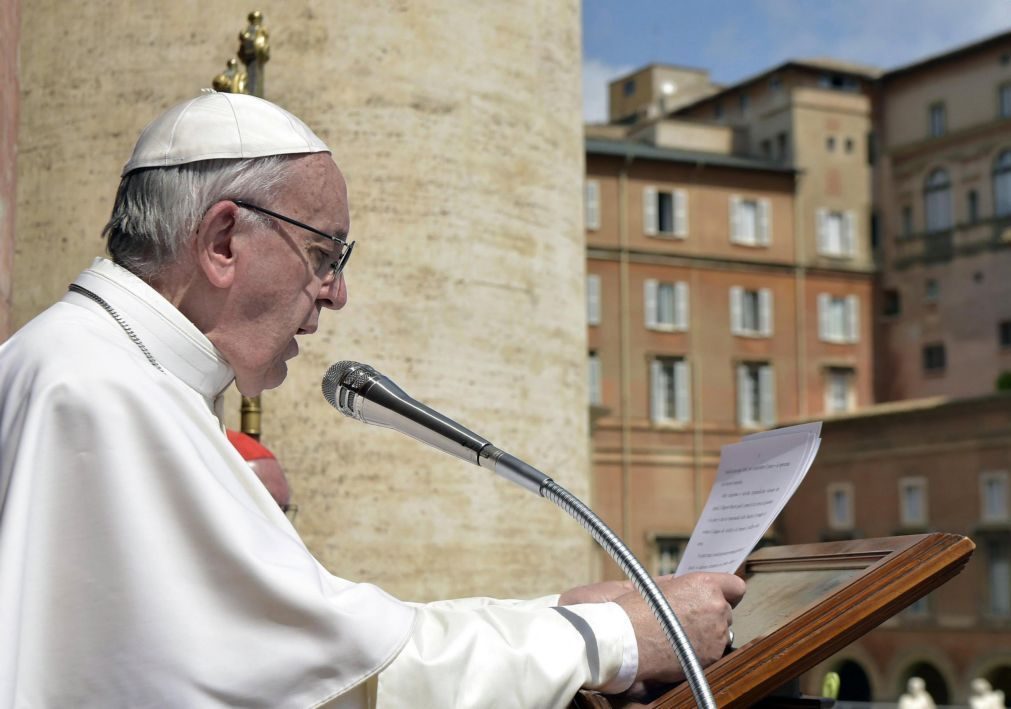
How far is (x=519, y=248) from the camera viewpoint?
11.5m

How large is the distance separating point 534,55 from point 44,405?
985 centimetres

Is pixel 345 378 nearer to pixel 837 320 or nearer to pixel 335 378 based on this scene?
pixel 335 378

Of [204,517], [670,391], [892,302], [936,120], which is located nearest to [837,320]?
[892,302]

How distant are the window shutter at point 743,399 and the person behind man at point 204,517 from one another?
4472cm

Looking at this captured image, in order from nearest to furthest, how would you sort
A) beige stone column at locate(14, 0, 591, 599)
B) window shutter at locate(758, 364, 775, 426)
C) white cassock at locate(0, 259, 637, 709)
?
white cassock at locate(0, 259, 637, 709) → beige stone column at locate(14, 0, 591, 599) → window shutter at locate(758, 364, 775, 426)

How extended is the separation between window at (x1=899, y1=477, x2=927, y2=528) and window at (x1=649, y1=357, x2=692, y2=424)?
261 inches

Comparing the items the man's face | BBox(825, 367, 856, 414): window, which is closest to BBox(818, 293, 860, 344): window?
BBox(825, 367, 856, 414): window

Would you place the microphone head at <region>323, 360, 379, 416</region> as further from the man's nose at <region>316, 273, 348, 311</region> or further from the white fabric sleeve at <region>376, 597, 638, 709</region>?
the white fabric sleeve at <region>376, 597, 638, 709</region>

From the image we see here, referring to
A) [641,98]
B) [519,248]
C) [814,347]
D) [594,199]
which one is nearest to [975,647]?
[814,347]

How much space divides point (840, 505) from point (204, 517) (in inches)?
1711

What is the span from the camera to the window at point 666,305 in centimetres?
4594

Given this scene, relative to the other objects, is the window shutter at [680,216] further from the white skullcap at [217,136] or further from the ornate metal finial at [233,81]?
the white skullcap at [217,136]

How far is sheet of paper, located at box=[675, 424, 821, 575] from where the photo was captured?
2.54 m

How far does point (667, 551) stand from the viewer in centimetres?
4506
